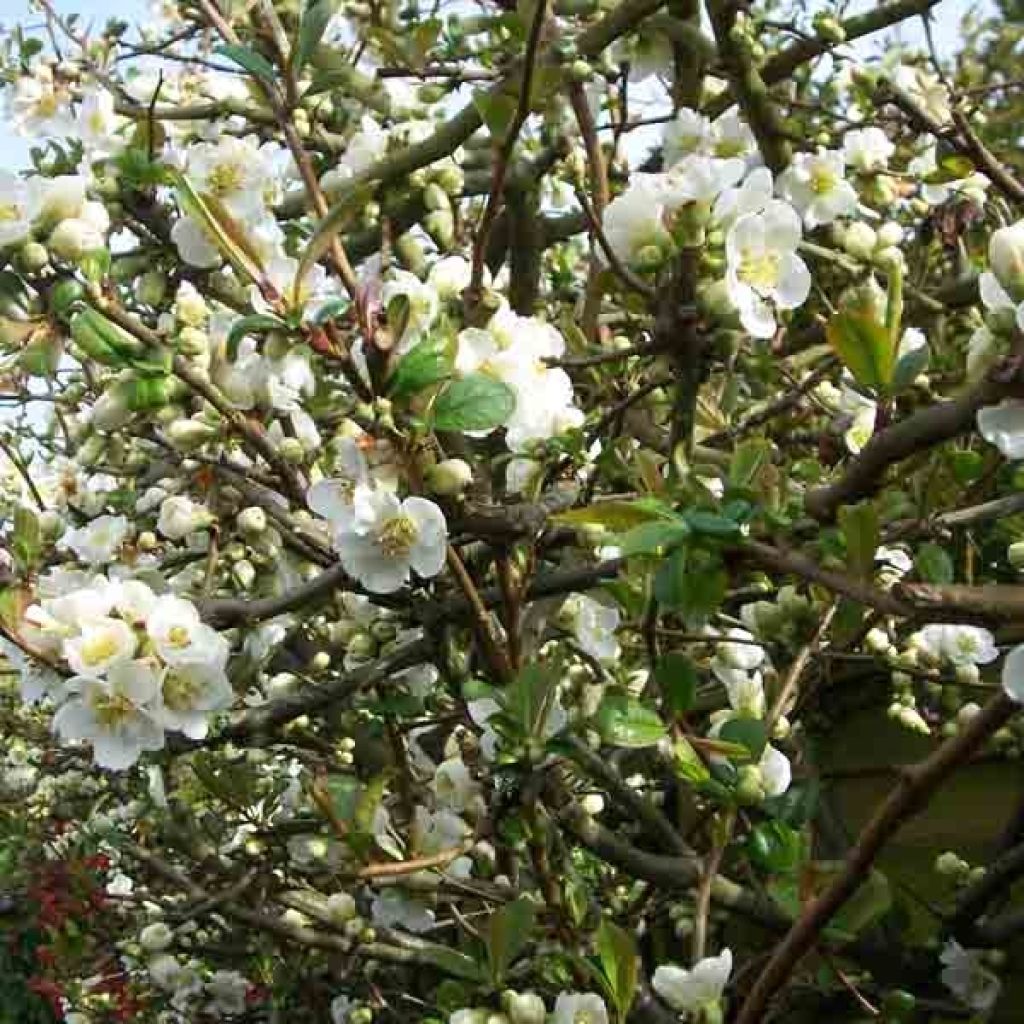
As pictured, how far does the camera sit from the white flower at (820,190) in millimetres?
1766

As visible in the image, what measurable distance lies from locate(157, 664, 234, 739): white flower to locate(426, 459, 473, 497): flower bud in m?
0.32

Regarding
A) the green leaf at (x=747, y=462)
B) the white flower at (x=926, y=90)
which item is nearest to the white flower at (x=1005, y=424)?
the green leaf at (x=747, y=462)

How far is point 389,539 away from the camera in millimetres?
1112

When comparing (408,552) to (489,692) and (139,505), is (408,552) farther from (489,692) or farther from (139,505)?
(139,505)

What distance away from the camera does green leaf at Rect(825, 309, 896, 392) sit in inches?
35.4

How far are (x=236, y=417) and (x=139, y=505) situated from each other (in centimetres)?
81

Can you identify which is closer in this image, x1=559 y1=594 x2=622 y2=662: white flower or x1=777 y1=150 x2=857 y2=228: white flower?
x1=559 y1=594 x2=622 y2=662: white flower

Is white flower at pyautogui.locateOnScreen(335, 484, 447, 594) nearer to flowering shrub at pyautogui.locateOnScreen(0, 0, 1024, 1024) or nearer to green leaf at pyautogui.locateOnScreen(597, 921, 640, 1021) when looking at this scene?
flowering shrub at pyautogui.locateOnScreen(0, 0, 1024, 1024)

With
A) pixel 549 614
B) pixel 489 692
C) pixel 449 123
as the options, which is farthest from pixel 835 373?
pixel 489 692

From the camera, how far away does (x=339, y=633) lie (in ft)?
5.57

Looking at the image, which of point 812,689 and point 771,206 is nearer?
point 771,206

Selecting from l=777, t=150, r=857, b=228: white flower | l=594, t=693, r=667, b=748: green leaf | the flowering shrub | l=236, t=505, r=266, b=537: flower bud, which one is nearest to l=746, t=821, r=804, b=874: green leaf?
the flowering shrub

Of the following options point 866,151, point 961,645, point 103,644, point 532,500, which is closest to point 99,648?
point 103,644

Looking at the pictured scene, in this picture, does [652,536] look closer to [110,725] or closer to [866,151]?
[110,725]
